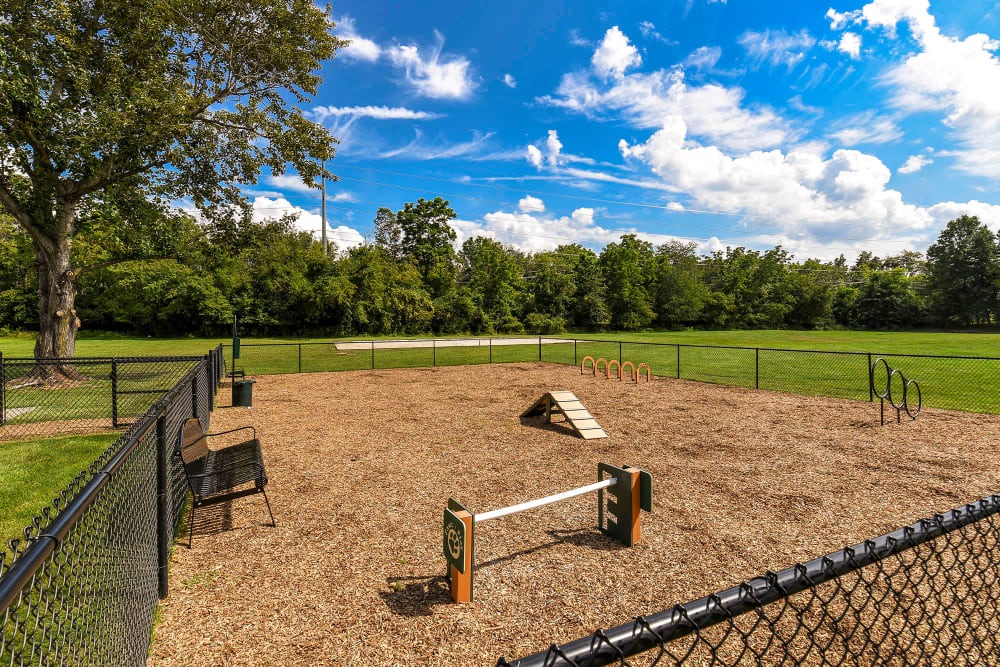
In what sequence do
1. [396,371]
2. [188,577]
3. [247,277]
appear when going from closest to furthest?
[188,577] → [396,371] → [247,277]

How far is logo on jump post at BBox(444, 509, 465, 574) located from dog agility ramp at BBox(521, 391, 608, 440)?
5341 millimetres

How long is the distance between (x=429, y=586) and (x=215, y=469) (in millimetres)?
3146

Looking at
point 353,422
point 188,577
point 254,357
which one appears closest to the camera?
point 188,577

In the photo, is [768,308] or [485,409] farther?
[768,308]

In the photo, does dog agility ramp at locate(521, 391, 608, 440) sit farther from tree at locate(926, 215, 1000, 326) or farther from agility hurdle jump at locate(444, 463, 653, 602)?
tree at locate(926, 215, 1000, 326)

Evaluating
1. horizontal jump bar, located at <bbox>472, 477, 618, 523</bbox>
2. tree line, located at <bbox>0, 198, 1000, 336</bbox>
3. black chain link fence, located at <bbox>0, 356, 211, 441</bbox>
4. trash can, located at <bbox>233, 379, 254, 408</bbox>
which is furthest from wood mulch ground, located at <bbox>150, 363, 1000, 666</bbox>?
tree line, located at <bbox>0, 198, 1000, 336</bbox>

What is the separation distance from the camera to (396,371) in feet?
66.1

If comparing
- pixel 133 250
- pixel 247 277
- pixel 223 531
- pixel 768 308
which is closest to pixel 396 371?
pixel 133 250

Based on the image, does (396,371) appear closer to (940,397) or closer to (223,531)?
(223,531)

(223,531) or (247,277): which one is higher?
(247,277)

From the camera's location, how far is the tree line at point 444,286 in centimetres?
4097

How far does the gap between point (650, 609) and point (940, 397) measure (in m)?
14.8

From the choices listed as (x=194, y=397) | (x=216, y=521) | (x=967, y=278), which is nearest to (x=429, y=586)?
(x=216, y=521)

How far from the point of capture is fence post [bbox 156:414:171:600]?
13.4 ft
